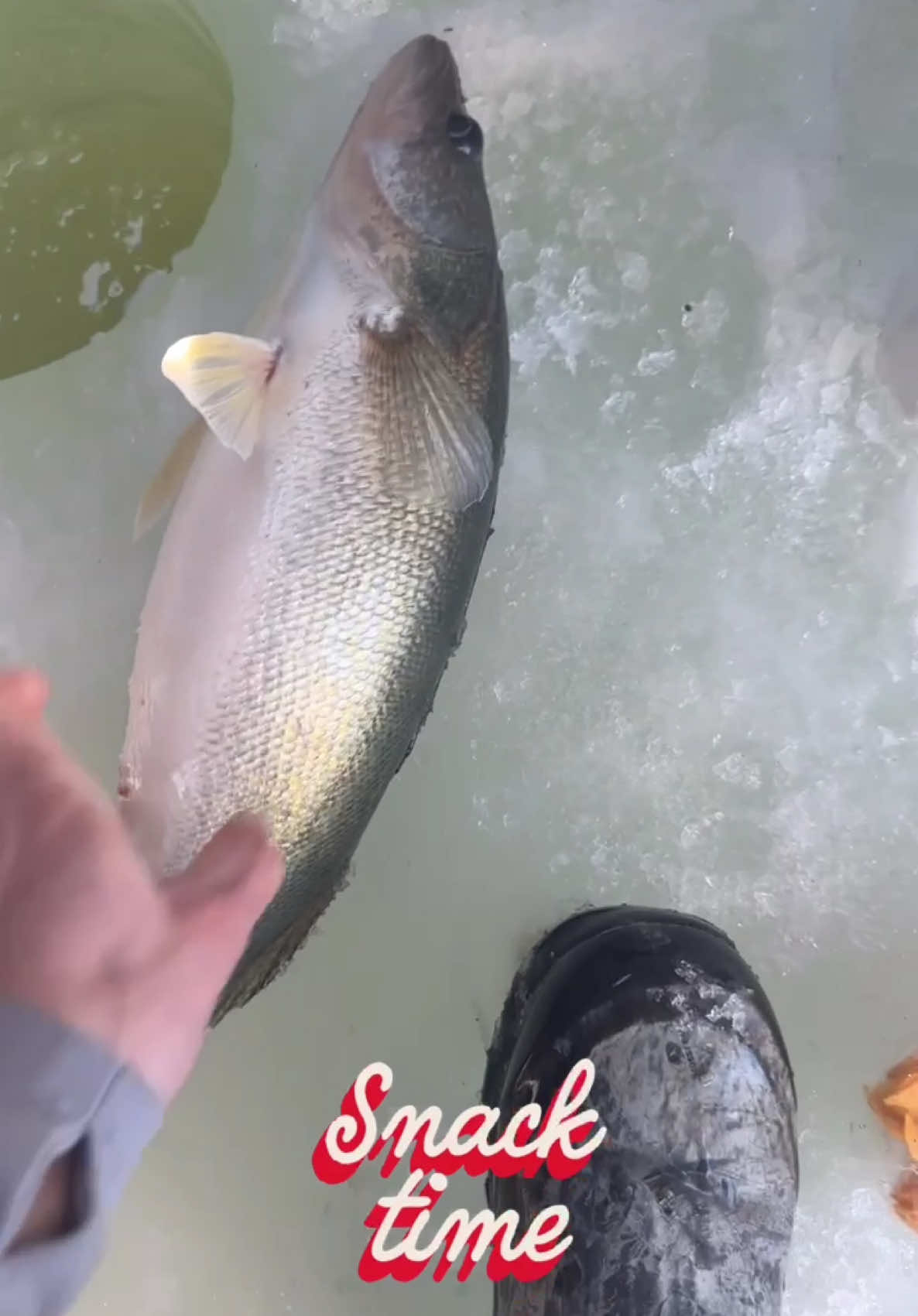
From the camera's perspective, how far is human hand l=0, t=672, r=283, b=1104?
0.59 metres

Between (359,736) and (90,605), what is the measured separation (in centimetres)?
37

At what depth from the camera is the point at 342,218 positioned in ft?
2.78

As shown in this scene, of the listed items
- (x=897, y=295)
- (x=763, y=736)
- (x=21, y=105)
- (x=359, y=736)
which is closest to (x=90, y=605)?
(x=359, y=736)

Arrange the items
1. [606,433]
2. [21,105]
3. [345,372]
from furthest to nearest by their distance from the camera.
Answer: [606,433] < [21,105] < [345,372]

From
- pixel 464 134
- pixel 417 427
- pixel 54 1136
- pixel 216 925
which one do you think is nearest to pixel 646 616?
pixel 417 427

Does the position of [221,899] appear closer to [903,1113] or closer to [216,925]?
[216,925]

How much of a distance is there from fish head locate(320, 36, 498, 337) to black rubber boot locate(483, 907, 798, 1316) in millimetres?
676

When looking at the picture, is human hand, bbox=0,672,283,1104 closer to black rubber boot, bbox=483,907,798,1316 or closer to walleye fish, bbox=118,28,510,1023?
walleye fish, bbox=118,28,510,1023

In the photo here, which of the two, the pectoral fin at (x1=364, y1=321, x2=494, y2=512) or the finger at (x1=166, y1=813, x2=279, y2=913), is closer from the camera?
the finger at (x1=166, y1=813, x2=279, y2=913)

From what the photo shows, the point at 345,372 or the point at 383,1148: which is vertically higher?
the point at 345,372

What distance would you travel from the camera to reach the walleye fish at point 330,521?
2.67ft

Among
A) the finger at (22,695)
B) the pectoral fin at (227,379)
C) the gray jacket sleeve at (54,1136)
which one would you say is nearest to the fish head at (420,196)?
the pectoral fin at (227,379)

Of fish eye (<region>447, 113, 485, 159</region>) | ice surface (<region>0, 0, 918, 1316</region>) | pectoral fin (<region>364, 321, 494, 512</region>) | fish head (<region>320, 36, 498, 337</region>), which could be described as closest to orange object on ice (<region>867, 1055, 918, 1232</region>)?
ice surface (<region>0, 0, 918, 1316</region>)

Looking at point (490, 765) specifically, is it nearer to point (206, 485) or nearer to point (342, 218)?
point (206, 485)
